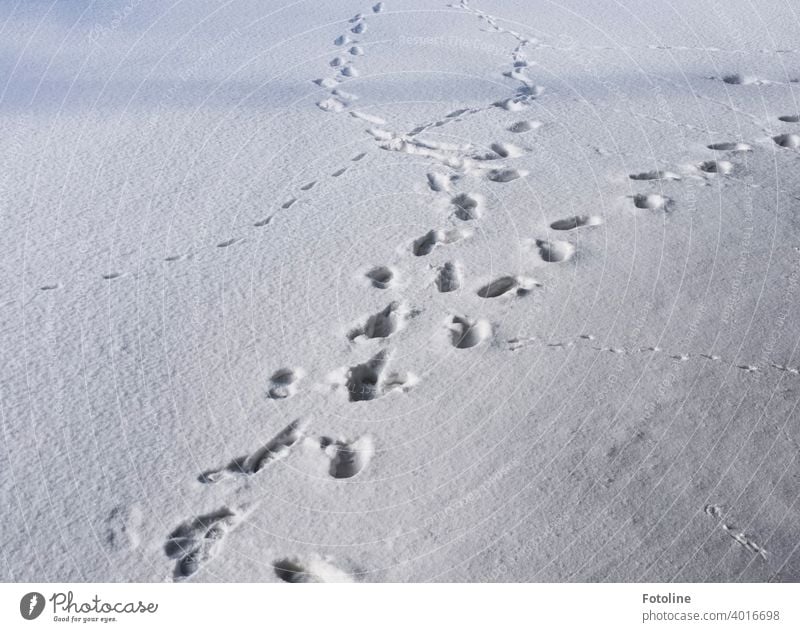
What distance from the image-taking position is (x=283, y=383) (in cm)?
179

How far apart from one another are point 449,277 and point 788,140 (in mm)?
1372

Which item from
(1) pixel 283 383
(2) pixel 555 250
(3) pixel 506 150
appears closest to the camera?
(1) pixel 283 383

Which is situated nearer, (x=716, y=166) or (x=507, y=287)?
(x=507, y=287)

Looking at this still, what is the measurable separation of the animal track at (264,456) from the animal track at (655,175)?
134 centimetres

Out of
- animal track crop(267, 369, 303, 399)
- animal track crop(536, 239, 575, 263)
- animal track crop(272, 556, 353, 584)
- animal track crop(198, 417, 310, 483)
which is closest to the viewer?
animal track crop(272, 556, 353, 584)

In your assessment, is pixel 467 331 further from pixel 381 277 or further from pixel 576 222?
pixel 576 222

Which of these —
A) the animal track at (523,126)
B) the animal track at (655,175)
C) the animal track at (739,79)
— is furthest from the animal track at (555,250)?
the animal track at (739,79)

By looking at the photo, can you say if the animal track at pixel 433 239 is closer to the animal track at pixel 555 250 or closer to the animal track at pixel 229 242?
the animal track at pixel 555 250

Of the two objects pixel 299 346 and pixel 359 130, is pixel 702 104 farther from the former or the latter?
pixel 299 346

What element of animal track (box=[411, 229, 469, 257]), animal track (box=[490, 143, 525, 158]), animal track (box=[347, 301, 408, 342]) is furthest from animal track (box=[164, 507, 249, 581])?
animal track (box=[490, 143, 525, 158])

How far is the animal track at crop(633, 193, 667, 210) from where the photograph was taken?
230cm

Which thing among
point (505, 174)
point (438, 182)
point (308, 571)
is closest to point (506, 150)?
point (505, 174)

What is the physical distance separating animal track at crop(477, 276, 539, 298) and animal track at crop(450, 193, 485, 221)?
30 centimetres

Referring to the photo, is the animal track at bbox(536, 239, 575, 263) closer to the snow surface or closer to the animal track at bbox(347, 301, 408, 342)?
the snow surface
